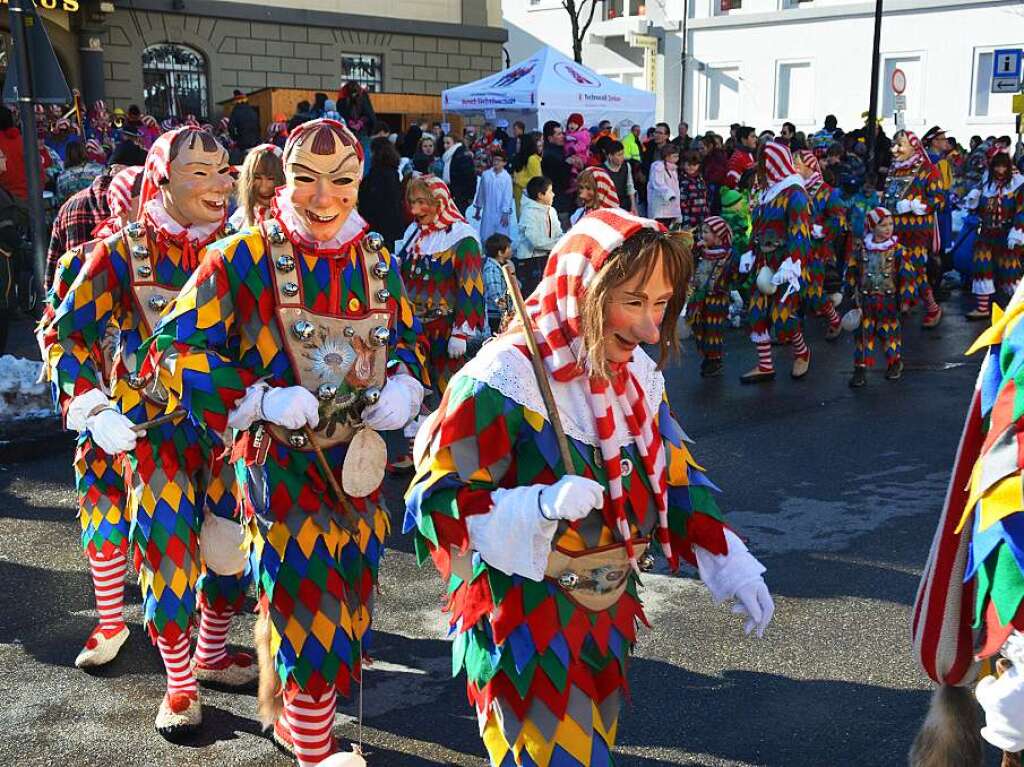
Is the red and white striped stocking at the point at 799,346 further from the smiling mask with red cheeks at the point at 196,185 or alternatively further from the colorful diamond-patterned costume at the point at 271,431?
the colorful diamond-patterned costume at the point at 271,431

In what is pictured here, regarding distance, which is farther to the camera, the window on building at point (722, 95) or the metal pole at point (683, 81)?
the window on building at point (722, 95)

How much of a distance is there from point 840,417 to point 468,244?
3377 mm

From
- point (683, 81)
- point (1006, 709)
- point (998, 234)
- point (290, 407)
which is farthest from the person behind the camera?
point (683, 81)

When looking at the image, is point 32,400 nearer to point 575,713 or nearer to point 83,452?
point 83,452

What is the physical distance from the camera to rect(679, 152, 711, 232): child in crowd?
15711 millimetres

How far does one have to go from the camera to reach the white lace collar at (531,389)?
261cm

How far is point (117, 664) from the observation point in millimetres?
4625

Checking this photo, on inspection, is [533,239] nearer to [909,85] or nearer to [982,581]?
[982,581]

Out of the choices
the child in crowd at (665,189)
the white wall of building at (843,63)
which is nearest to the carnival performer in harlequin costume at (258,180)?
the child in crowd at (665,189)

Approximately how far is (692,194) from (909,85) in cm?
2099

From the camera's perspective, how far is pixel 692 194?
51.8 ft

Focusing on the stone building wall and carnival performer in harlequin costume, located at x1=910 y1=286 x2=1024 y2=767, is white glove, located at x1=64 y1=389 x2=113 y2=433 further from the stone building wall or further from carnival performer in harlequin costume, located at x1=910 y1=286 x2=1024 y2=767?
the stone building wall

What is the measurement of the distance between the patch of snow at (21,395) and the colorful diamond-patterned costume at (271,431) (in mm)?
5248

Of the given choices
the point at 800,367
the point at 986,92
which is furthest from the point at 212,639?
the point at 986,92
